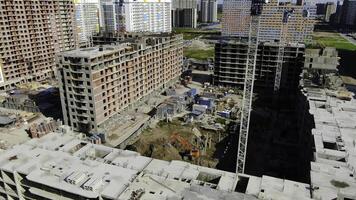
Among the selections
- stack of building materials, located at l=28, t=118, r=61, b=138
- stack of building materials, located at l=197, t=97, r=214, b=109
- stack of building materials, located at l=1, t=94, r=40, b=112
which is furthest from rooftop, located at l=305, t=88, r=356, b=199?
stack of building materials, located at l=1, t=94, r=40, b=112

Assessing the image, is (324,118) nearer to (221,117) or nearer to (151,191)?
(221,117)

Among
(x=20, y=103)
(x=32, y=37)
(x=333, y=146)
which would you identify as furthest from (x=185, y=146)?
(x=32, y=37)

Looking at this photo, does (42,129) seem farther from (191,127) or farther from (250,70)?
(250,70)

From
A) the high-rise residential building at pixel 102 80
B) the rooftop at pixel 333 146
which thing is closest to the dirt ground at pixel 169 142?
the high-rise residential building at pixel 102 80

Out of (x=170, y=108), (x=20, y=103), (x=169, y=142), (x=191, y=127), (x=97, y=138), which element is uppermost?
(x=170, y=108)

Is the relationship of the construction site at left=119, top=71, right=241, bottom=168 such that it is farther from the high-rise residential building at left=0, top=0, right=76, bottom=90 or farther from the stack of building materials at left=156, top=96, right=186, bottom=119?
the high-rise residential building at left=0, top=0, right=76, bottom=90

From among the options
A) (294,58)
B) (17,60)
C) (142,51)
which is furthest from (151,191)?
(17,60)

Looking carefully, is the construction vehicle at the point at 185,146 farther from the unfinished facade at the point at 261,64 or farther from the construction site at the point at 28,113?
the unfinished facade at the point at 261,64
